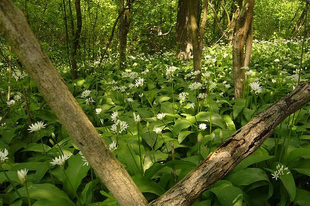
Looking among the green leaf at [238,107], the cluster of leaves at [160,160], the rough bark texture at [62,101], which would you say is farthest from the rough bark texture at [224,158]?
the green leaf at [238,107]

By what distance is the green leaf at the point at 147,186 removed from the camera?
4.99 ft

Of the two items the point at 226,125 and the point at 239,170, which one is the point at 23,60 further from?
the point at 226,125

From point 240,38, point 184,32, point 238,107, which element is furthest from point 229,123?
point 184,32

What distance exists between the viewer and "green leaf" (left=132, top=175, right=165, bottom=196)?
1521 mm

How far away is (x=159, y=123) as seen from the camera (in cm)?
251

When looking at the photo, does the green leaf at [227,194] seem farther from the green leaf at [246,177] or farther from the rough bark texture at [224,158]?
the rough bark texture at [224,158]

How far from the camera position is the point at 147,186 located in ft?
5.09

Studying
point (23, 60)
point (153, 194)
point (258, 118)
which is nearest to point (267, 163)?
point (258, 118)

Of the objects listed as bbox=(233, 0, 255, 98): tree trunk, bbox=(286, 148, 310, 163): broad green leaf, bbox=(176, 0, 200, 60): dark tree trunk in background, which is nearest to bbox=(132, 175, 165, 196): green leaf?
bbox=(286, 148, 310, 163): broad green leaf

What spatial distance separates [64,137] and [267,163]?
182 cm

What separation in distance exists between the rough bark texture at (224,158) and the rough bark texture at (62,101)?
15cm

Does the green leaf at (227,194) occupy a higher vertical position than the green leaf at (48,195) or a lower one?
higher

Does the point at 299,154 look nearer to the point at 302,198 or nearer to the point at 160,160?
the point at 302,198

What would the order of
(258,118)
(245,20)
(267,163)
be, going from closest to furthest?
(258,118), (267,163), (245,20)
